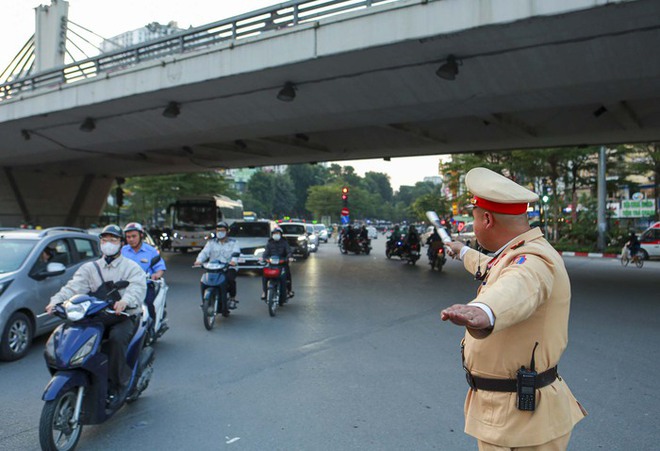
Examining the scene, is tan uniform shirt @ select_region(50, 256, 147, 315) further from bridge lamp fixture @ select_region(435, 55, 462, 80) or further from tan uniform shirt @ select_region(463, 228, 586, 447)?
bridge lamp fixture @ select_region(435, 55, 462, 80)

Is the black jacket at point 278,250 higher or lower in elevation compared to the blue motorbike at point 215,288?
higher

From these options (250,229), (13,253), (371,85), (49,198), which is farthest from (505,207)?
(49,198)

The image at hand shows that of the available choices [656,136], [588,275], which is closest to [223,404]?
[588,275]

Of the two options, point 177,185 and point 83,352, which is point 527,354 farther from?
point 177,185

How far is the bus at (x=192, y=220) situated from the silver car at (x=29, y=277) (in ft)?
60.4

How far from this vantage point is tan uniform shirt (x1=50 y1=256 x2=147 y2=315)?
419 cm

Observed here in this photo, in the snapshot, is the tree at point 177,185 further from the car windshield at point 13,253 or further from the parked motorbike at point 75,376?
the parked motorbike at point 75,376

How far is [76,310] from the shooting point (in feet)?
12.3

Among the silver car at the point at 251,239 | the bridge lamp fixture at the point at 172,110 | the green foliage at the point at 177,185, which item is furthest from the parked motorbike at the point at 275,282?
the green foliage at the point at 177,185

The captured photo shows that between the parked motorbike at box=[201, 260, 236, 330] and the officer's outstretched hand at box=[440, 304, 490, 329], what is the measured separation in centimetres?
660

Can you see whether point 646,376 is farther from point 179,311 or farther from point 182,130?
point 182,130

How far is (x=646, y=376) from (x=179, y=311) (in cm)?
731

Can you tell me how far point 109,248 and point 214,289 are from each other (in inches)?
151

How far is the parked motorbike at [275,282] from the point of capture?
9031mm
